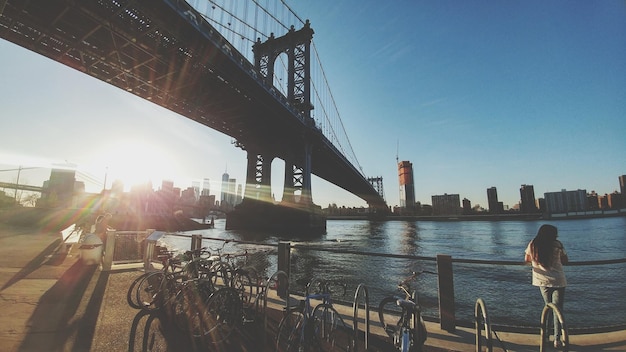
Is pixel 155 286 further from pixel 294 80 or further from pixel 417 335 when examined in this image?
pixel 294 80

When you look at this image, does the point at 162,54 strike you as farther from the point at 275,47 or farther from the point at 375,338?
the point at 275,47

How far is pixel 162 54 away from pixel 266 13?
32.3 meters

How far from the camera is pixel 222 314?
4219 mm

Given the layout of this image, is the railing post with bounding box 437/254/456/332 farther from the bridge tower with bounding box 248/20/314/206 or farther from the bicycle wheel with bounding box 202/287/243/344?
the bridge tower with bounding box 248/20/314/206

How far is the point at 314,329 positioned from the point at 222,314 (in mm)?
1445

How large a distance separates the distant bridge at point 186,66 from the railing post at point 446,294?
20410 millimetres

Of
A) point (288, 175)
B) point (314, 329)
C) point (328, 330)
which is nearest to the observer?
point (314, 329)

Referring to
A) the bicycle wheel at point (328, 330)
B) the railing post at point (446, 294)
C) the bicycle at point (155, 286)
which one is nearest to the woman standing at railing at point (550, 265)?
the railing post at point (446, 294)

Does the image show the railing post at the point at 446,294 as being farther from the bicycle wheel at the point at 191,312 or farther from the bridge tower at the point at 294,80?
the bridge tower at the point at 294,80

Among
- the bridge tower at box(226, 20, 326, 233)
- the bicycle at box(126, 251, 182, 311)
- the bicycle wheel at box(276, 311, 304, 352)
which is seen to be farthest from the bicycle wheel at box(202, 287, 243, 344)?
the bridge tower at box(226, 20, 326, 233)

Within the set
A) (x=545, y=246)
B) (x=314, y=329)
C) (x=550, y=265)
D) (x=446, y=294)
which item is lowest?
(x=314, y=329)

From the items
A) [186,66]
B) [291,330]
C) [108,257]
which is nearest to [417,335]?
[291,330]

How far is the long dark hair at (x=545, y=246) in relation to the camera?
13.6 feet

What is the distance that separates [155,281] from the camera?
17.0 feet
